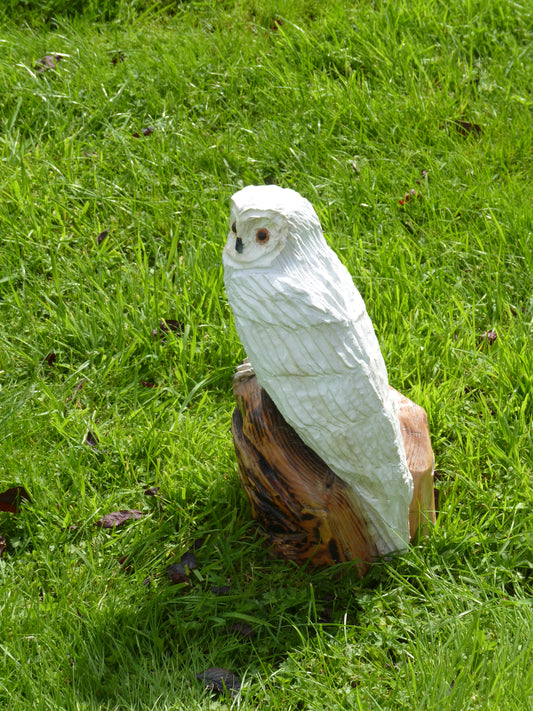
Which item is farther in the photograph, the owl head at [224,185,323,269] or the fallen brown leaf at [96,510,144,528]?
the fallen brown leaf at [96,510,144,528]

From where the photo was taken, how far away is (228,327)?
11.2 ft

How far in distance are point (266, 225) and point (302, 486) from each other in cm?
84

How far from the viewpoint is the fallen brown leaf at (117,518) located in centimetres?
286

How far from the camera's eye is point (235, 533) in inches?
110

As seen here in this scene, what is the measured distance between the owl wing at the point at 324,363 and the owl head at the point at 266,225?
5cm

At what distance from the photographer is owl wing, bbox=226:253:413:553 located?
2164 mm

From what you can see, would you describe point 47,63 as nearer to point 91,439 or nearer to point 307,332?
point 91,439

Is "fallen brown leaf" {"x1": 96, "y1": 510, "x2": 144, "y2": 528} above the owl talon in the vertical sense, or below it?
below

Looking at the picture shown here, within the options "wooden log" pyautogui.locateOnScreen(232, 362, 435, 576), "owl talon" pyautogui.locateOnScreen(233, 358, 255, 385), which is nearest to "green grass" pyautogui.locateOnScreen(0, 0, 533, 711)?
"wooden log" pyautogui.locateOnScreen(232, 362, 435, 576)

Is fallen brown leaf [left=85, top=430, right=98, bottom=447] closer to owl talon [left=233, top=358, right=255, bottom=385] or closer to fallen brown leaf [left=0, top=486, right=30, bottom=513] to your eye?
fallen brown leaf [left=0, top=486, right=30, bottom=513]

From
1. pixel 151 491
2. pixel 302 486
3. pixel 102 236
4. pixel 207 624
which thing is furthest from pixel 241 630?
pixel 102 236

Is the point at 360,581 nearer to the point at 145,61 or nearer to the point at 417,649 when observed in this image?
the point at 417,649

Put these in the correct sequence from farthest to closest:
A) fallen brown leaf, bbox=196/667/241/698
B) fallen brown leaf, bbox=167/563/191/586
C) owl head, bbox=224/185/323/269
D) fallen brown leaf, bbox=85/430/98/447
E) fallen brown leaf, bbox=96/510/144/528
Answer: fallen brown leaf, bbox=85/430/98/447, fallen brown leaf, bbox=96/510/144/528, fallen brown leaf, bbox=167/563/191/586, fallen brown leaf, bbox=196/667/241/698, owl head, bbox=224/185/323/269

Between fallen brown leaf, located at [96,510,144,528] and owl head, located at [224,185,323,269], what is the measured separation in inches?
45.9
